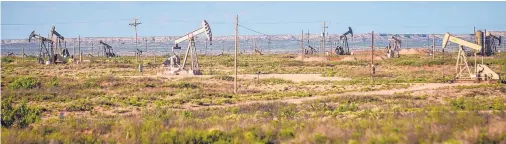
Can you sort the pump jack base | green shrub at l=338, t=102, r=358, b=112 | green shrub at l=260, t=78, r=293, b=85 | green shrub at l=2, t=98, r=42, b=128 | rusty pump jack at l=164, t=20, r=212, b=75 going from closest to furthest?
green shrub at l=2, t=98, r=42, b=128 < green shrub at l=338, t=102, r=358, b=112 < green shrub at l=260, t=78, r=293, b=85 < rusty pump jack at l=164, t=20, r=212, b=75 < the pump jack base

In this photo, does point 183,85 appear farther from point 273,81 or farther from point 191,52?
point 191,52

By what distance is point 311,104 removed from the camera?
17.2 metres

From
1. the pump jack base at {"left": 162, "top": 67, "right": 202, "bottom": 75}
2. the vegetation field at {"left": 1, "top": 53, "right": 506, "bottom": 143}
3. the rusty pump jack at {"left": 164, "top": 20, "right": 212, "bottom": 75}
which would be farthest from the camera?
the pump jack base at {"left": 162, "top": 67, "right": 202, "bottom": 75}

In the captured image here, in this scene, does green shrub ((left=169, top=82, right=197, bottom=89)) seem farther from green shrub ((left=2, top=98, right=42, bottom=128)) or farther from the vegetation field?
green shrub ((left=2, top=98, right=42, bottom=128))

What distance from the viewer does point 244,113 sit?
1526cm

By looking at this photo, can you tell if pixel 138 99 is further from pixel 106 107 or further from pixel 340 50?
pixel 340 50

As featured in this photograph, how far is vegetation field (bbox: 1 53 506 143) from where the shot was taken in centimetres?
945

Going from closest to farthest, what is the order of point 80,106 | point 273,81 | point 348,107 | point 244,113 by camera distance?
point 244,113, point 348,107, point 80,106, point 273,81

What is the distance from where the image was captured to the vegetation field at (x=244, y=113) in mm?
9453

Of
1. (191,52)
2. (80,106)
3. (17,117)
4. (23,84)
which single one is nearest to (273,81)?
(191,52)

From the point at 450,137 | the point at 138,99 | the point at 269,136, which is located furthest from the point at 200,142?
the point at 138,99

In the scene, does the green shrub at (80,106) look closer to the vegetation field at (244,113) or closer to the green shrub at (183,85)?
the vegetation field at (244,113)

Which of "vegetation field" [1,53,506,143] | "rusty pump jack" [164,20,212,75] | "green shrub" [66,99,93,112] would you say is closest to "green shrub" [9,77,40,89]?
"vegetation field" [1,53,506,143]

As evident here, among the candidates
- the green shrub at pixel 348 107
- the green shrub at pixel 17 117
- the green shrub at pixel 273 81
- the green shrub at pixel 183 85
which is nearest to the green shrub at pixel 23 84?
the green shrub at pixel 183 85
